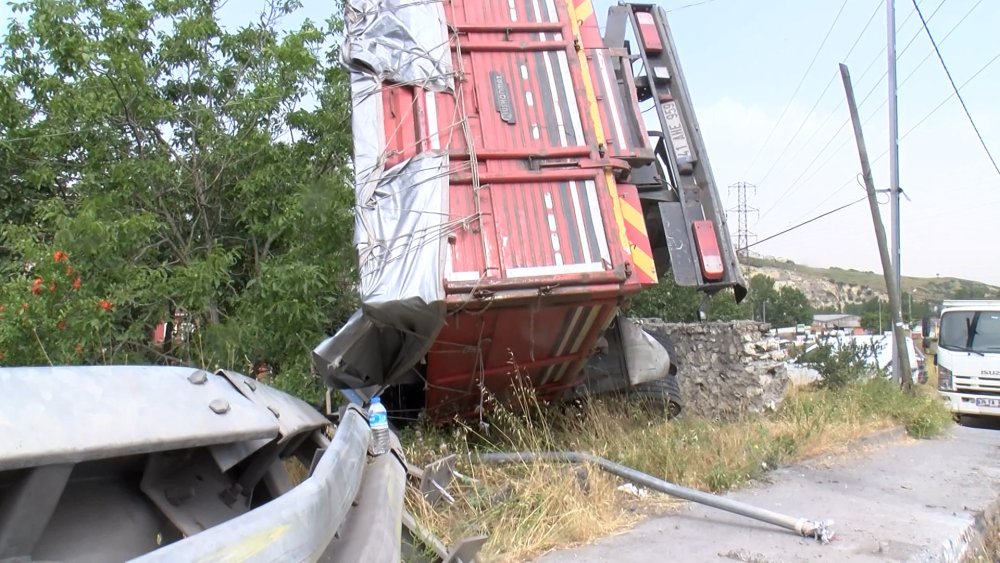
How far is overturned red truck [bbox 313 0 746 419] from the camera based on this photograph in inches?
169

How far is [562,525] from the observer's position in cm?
386

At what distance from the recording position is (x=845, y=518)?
14.2 ft

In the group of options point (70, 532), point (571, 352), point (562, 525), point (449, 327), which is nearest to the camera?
point (70, 532)

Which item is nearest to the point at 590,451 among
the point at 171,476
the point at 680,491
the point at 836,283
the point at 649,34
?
the point at 680,491

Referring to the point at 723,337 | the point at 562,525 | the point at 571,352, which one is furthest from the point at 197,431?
the point at 723,337

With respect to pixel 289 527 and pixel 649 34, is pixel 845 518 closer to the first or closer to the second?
pixel 649 34

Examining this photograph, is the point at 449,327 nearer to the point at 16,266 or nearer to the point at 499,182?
the point at 499,182

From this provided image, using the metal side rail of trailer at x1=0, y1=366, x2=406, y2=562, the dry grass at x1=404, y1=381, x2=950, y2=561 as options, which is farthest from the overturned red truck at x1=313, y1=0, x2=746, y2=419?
the metal side rail of trailer at x1=0, y1=366, x2=406, y2=562

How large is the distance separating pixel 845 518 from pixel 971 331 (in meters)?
8.87

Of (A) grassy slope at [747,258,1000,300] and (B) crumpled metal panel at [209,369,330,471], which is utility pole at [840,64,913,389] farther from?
(A) grassy slope at [747,258,1000,300]

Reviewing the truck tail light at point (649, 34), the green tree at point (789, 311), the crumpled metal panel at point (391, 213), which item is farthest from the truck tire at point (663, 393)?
the green tree at point (789, 311)

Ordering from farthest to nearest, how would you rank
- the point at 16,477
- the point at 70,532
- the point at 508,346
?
the point at 508,346
the point at 70,532
the point at 16,477

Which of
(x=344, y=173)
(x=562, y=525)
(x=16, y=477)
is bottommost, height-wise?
(x=562, y=525)

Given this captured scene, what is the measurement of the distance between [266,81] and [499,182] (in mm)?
3821
